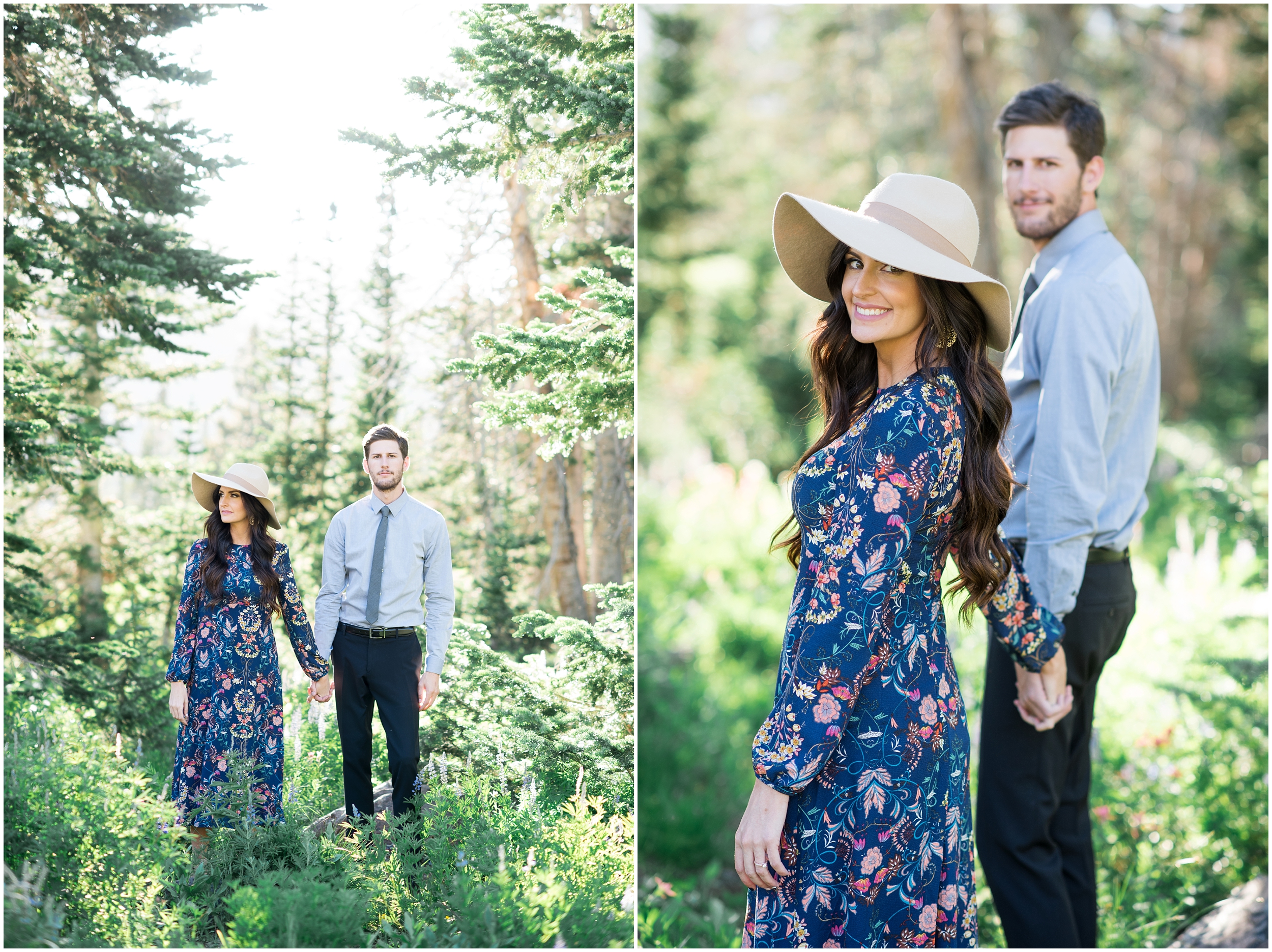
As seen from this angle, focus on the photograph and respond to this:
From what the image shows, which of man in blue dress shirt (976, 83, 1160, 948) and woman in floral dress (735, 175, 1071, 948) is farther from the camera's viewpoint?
man in blue dress shirt (976, 83, 1160, 948)

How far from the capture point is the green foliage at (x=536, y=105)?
9.10 ft

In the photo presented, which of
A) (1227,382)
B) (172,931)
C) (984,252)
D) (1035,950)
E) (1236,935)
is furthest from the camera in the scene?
(1227,382)

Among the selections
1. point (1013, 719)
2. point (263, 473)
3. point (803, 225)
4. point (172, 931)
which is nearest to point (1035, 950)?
point (1013, 719)

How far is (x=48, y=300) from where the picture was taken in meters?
2.79

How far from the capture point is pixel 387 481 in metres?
2.71

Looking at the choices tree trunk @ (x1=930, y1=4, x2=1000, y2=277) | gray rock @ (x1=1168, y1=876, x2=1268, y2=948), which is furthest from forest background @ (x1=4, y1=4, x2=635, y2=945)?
tree trunk @ (x1=930, y1=4, x2=1000, y2=277)

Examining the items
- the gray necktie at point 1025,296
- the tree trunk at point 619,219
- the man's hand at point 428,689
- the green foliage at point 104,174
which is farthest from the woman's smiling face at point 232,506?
the gray necktie at point 1025,296

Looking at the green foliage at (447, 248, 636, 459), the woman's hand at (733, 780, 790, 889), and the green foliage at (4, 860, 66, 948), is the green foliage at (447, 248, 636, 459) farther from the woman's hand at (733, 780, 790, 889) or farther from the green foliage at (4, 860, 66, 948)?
the green foliage at (4, 860, 66, 948)

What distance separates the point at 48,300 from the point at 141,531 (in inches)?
29.6

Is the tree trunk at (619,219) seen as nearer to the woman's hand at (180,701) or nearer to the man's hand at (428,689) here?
the man's hand at (428,689)

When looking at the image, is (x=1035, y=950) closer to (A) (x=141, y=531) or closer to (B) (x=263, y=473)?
(B) (x=263, y=473)

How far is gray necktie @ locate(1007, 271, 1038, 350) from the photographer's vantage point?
2.79 m

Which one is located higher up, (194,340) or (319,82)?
(319,82)

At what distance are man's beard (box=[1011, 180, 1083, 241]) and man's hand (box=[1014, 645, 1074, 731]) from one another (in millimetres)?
1260
